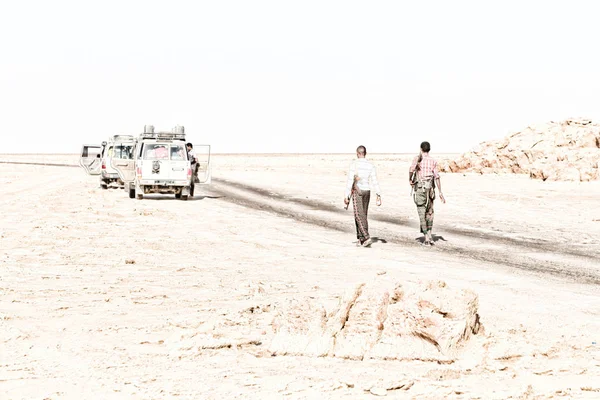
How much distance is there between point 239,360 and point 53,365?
167cm

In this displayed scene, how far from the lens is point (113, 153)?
3278cm

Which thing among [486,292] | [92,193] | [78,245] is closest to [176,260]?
[78,245]

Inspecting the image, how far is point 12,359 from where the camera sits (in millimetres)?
6941

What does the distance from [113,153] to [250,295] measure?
2408 cm

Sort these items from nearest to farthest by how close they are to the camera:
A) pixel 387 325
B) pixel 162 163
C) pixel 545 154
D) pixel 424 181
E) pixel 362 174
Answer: pixel 387 325
pixel 362 174
pixel 424 181
pixel 162 163
pixel 545 154

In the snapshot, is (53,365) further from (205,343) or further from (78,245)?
(78,245)

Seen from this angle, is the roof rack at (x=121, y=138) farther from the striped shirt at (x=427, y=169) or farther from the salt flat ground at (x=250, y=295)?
the striped shirt at (x=427, y=169)

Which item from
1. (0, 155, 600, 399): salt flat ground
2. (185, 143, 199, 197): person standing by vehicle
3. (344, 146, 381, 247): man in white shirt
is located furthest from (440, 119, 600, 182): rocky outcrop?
(344, 146, 381, 247): man in white shirt

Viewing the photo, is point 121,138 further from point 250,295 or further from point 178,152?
point 250,295

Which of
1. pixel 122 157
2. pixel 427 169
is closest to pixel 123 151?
pixel 122 157

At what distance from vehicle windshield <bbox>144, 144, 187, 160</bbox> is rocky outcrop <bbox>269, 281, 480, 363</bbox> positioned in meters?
20.8

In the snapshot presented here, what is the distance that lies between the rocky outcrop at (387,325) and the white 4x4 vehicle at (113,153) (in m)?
25.4

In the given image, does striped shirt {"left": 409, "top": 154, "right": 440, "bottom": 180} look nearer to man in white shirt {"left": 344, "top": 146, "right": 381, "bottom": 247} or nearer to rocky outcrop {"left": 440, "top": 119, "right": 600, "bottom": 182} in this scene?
man in white shirt {"left": 344, "top": 146, "right": 381, "bottom": 247}

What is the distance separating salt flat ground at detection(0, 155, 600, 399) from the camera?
6.29 m
